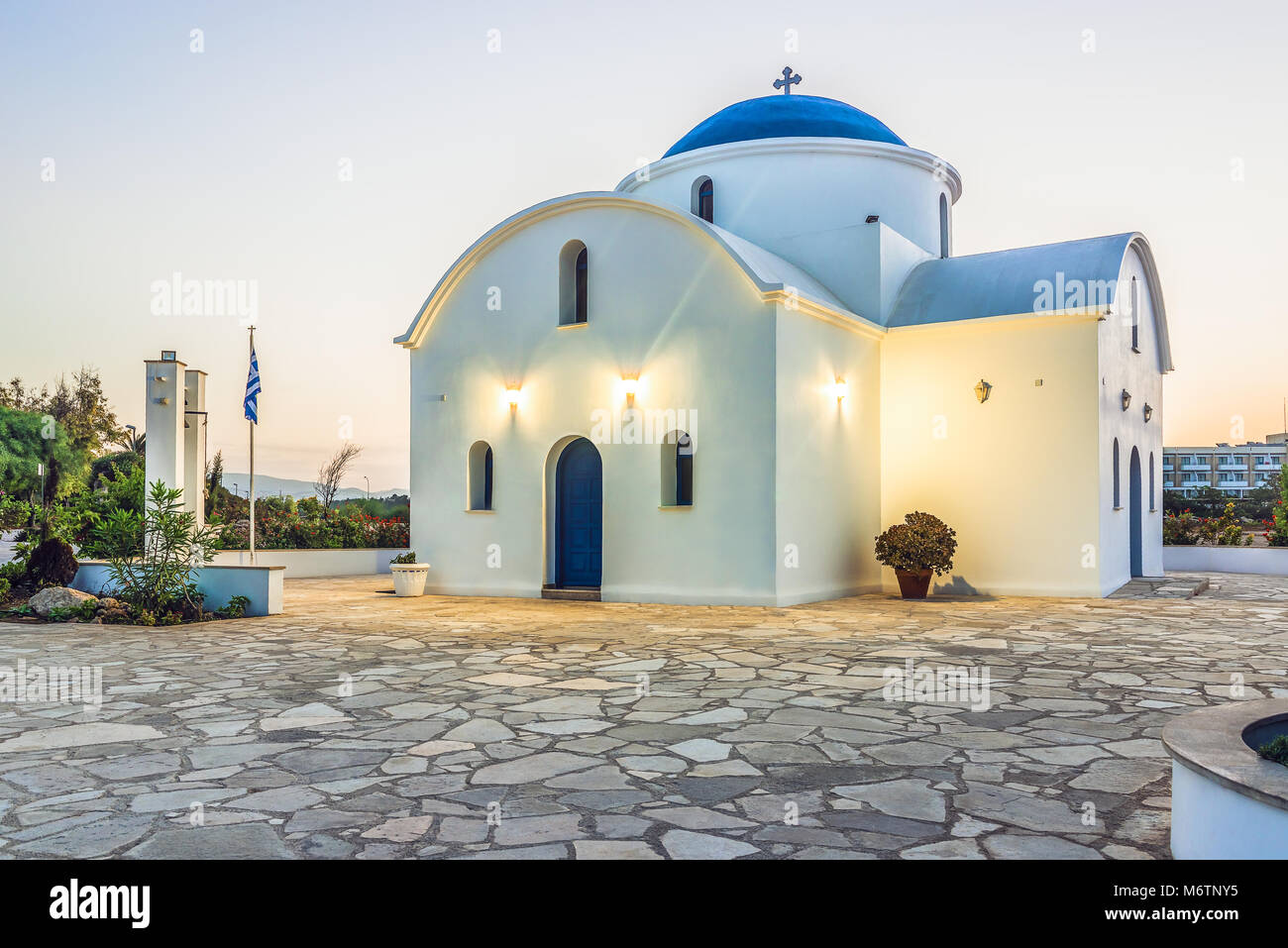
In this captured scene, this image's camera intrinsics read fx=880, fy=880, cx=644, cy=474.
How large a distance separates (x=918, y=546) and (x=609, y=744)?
9.53 m

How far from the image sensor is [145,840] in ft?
11.8

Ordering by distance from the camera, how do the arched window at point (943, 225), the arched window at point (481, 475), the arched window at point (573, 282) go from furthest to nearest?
1. the arched window at point (943, 225)
2. the arched window at point (481, 475)
3. the arched window at point (573, 282)

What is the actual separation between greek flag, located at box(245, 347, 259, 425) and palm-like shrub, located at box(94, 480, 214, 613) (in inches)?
169

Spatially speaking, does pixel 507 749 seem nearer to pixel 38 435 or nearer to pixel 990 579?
pixel 990 579

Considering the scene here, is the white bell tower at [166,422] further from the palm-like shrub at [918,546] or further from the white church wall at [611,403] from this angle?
the palm-like shrub at [918,546]

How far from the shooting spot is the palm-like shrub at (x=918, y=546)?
13586 mm

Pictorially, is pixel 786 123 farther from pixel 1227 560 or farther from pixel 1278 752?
pixel 1278 752

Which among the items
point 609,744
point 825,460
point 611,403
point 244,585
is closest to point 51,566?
point 244,585

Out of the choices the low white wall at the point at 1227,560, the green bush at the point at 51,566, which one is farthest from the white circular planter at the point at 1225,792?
the low white wall at the point at 1227,560

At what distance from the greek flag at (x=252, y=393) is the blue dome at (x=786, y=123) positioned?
9321 millimetres

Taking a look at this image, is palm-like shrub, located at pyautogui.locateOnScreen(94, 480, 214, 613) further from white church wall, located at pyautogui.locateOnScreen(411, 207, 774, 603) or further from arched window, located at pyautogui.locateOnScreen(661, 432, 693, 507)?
arched window, located at pyautogui.locateOnScreen(661, 432, 693, 507)

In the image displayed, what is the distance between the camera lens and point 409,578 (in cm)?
A: 1505
